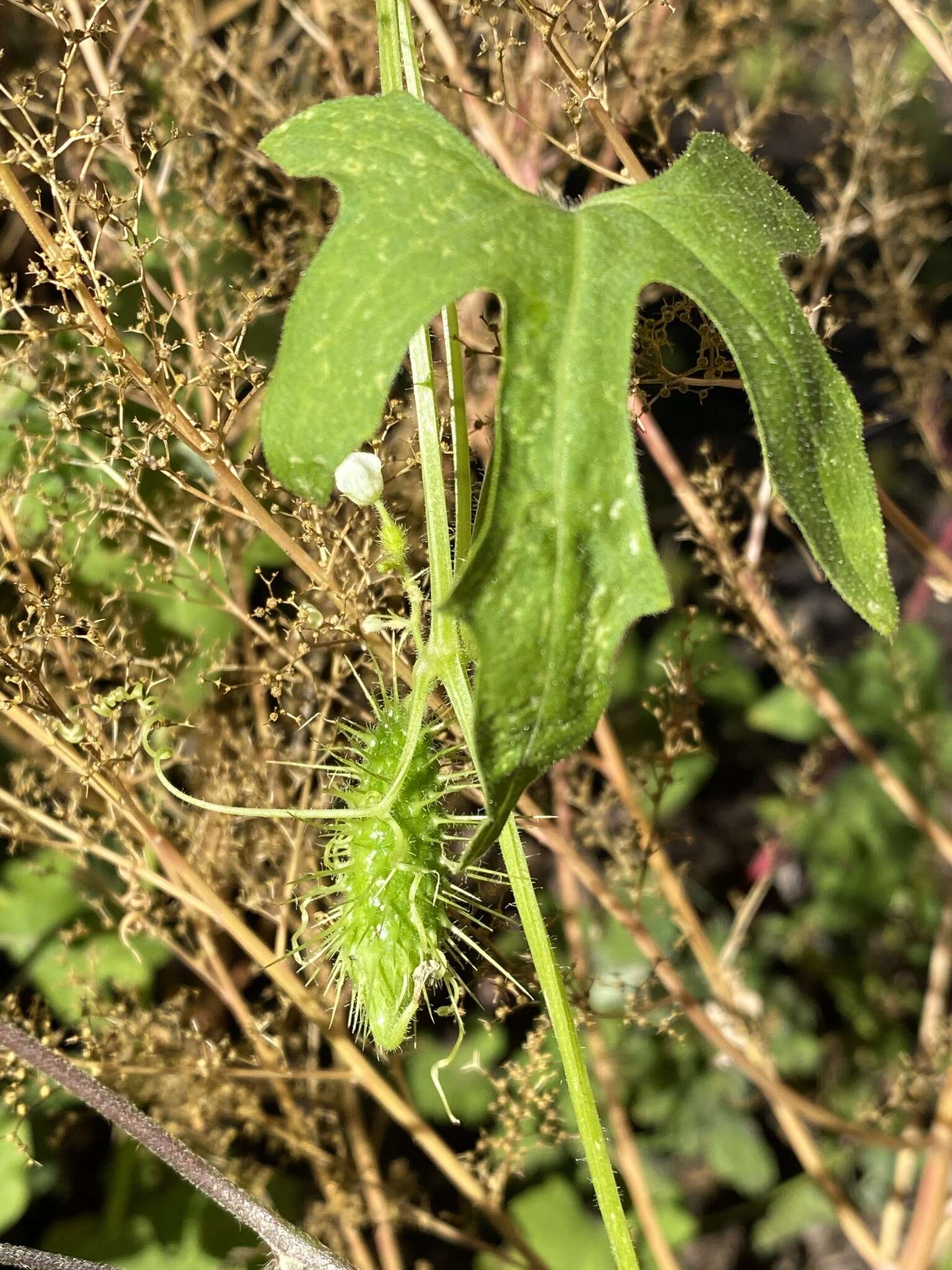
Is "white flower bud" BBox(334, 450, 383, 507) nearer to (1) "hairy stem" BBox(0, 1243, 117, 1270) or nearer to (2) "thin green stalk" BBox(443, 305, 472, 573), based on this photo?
(2) "thin green stalk" BBox(443, 305, 472, 573)

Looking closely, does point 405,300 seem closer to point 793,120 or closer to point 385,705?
point 385,705

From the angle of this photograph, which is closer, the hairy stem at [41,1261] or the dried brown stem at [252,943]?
the hairy stem at [41,1261]

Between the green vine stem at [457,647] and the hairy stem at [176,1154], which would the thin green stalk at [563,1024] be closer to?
the green vine stem at [457,647]

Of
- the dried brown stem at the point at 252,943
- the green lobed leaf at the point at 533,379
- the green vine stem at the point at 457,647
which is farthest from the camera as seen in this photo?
the dried brown stem at the point at 252,943

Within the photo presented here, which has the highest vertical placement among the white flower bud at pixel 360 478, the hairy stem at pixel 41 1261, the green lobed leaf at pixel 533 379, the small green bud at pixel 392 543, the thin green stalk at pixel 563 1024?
the green lobed leaf at pixel 533 379

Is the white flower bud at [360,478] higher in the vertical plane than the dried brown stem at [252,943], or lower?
higher

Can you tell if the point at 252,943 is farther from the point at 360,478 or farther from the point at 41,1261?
the point at 360,478

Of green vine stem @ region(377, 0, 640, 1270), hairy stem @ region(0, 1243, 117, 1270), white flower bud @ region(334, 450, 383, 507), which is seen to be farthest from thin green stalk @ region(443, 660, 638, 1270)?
hairy stem @ region(0, 1243, 117, 1270)

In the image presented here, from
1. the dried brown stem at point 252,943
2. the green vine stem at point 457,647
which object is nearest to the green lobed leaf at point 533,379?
the green vine stem at point 457,647
